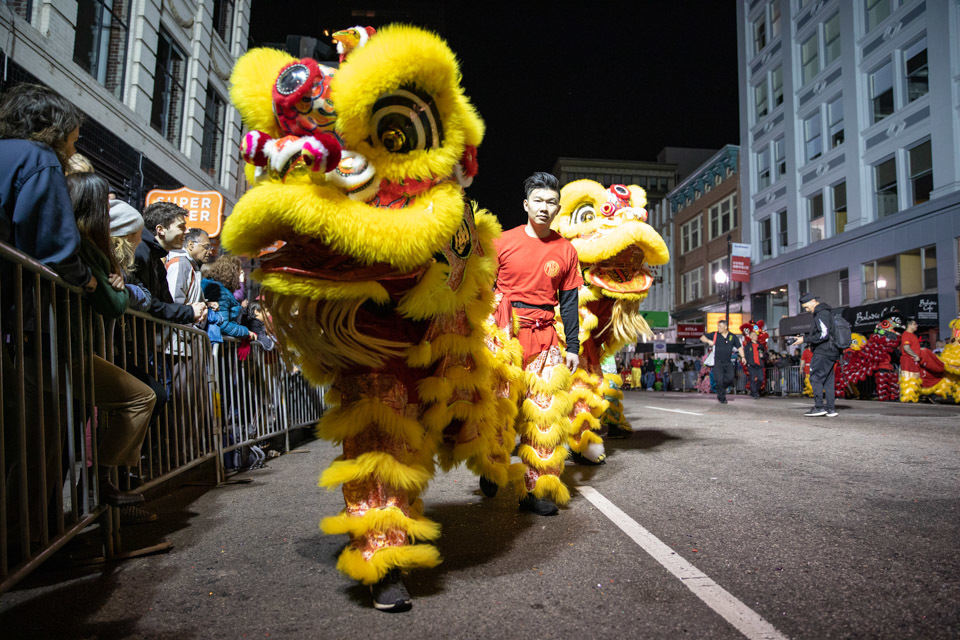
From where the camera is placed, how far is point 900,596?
7.23 feet

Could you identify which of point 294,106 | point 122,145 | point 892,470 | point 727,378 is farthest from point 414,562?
point 727,378

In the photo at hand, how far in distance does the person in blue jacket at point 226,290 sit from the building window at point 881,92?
76.7 feet

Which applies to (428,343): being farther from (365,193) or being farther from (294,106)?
(294,106)

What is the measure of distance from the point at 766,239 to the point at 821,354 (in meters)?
21.2

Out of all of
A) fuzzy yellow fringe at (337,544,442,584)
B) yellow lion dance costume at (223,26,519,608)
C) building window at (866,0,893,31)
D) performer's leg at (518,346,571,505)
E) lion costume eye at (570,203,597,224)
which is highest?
building window at (866,0,893,31)

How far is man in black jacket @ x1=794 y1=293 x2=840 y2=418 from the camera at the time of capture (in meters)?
9.75

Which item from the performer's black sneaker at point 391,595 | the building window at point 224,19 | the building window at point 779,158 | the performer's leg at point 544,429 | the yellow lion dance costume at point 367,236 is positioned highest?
the building window at point 224,19

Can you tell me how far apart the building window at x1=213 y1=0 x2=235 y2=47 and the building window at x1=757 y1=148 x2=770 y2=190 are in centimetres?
2333

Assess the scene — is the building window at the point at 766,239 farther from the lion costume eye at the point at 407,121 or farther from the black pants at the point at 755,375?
Answer: the lion costume eye at the point at 407,121

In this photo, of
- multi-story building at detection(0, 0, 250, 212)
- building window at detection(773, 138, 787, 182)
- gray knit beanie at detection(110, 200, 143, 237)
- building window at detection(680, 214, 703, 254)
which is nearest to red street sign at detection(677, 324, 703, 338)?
building window at detection(680, 214, 703, 254)

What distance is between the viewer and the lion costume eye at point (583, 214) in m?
5.52

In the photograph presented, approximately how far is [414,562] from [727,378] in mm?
14394

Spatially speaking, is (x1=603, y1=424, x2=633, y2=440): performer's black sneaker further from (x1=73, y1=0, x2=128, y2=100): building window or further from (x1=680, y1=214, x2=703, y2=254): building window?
(x1=680, y1=214, x2=703, y2=254): building window

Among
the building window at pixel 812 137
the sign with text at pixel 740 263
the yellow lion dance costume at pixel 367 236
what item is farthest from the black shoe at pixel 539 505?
the sign with text at pixel 740 263
